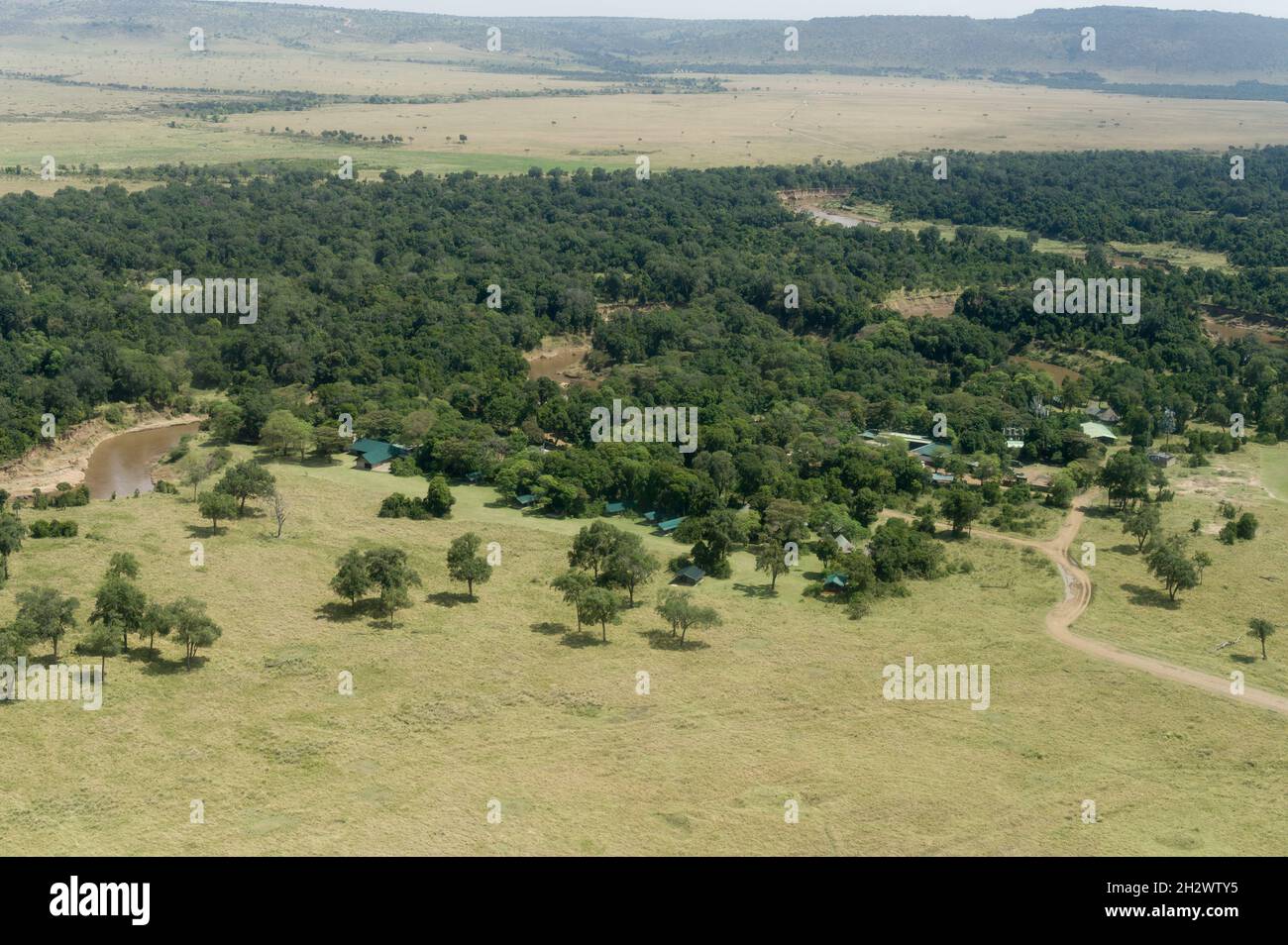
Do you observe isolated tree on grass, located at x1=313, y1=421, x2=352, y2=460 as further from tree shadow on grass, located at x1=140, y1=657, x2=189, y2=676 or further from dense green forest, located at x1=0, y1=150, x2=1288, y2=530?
tree shadow on grass, located at x1=140, y1=657, x2=189, y2=676

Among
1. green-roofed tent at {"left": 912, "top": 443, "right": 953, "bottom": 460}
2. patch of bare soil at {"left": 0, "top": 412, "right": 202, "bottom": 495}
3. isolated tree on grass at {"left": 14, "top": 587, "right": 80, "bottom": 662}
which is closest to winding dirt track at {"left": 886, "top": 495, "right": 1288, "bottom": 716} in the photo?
green-roofed tent at {"left": 912, "top": 443, "right": 953, "bottom": 460}

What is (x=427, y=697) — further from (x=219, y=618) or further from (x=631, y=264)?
(x=631, y=264)

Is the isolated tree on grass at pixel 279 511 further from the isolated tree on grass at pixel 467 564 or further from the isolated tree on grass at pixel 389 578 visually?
the isolated tree on grass at pixel 467 564

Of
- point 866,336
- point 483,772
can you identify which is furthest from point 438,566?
point 866,336

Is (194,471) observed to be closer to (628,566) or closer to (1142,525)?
(628,566)

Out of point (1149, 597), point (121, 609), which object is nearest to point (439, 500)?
point (121, 609)

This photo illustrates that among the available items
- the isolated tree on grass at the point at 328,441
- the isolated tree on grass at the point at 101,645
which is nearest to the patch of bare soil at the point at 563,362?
the isolated tree on grass at the point at 328,441
